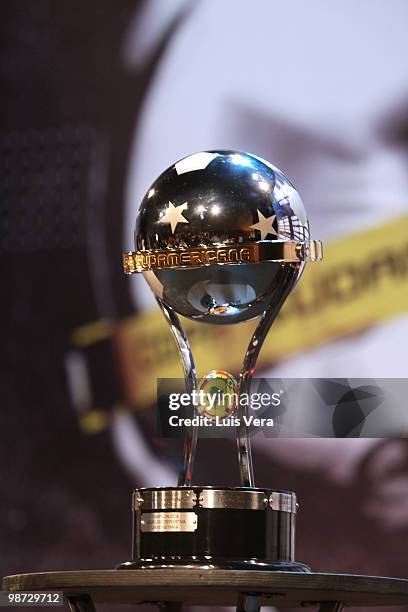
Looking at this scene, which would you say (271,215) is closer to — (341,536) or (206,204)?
(206,204)

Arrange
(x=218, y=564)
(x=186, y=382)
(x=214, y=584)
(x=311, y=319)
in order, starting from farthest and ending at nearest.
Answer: (x=311, y=319)
(x=186, y=382)
(x=218, y=564)
(x=214, y=584)

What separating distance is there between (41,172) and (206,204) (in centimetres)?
126

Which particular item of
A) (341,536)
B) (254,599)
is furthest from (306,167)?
(254,599)

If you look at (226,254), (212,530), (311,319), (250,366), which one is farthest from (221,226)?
(311,319)

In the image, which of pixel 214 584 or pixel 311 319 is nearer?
pixel 214 584

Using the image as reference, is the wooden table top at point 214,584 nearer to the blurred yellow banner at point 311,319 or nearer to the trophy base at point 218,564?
the trophy base at point 218,564

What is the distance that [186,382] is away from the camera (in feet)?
4.56

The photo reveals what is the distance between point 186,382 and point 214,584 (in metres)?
0.37

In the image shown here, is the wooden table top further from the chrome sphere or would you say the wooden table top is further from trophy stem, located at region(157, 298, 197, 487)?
the chrome sphere

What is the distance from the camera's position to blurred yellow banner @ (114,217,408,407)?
7.64ft

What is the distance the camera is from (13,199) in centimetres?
251

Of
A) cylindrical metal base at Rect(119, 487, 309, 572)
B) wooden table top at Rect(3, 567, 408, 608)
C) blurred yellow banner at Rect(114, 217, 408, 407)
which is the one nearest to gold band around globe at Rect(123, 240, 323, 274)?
cylindrical metal base at Rect(119, 487, 309, 572)

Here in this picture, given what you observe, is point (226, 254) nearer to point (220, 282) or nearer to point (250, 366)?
point (220, 282)

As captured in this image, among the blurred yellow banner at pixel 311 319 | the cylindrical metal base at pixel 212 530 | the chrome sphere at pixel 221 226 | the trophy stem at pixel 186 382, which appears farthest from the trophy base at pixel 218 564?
the blurred yellow banner at pixel 311 319
